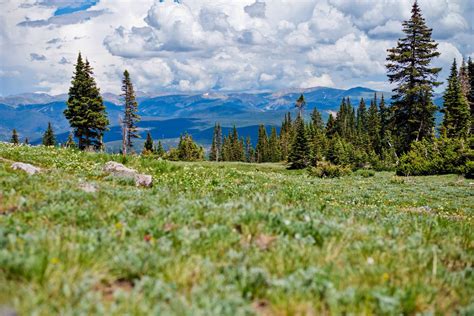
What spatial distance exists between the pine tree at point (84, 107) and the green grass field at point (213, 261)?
6255 centimetres

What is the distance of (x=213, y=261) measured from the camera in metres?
4.50

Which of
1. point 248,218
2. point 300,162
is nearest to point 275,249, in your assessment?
point 248,218

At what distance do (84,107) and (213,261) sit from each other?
6703cm

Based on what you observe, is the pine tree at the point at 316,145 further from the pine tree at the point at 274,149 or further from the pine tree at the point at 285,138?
the pine tree at the point at 274,149

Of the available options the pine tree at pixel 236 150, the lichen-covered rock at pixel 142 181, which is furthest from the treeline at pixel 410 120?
the pine tree at pixel 236 150

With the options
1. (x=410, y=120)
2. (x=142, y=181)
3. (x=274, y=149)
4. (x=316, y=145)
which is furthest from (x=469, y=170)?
(x=274, y=149)

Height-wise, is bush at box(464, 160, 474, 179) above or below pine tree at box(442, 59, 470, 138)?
below

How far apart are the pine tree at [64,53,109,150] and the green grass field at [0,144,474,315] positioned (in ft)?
205

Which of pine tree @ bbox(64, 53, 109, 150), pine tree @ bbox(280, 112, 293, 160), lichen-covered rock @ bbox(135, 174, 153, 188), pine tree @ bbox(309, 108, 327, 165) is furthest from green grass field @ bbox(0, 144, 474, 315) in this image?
pine tree @ bbox(280, 112, 293, 160)

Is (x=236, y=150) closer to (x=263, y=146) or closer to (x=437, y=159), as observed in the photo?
(x=263, y=146)

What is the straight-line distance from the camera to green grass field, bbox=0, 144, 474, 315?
350 cm

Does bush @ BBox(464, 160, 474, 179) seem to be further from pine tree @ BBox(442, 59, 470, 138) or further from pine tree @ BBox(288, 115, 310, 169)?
pine tree @ BBox(288, 115, 310, 169)

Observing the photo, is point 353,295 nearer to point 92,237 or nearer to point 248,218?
point 248,218

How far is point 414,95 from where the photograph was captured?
1981 inches
